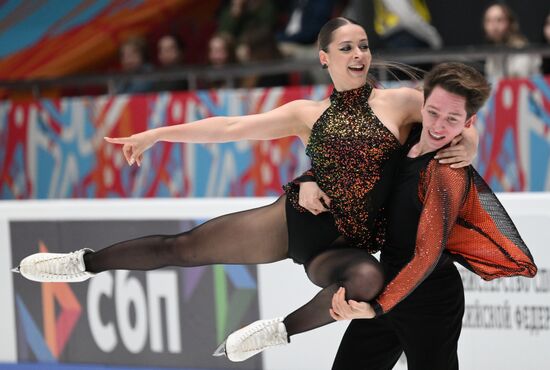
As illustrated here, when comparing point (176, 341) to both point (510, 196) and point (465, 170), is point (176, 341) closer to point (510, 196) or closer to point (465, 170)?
point (510, 196)

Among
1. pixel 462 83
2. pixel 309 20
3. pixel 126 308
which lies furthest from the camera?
pixel 309 20

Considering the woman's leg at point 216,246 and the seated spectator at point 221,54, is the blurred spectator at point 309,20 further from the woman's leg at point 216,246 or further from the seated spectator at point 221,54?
the woman's leg at point 216,246

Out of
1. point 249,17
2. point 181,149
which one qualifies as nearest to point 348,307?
point 181,149

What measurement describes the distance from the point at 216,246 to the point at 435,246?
2.78 ft

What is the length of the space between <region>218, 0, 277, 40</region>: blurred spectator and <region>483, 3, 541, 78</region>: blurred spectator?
1.90 m

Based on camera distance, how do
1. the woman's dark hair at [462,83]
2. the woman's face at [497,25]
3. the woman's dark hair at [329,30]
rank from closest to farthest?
the woman's dark hair at [462,83] → the woman's dark hair at [329,30] → the woman's face at [497,25]

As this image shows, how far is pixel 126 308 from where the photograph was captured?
5469 millimetres

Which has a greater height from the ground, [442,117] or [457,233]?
[442,117]

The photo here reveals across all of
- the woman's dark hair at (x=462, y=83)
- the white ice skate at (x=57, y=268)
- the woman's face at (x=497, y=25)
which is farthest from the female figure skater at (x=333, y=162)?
the woman's face at (x=497, y=25)

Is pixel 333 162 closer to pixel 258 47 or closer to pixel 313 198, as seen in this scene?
pixel 313 198

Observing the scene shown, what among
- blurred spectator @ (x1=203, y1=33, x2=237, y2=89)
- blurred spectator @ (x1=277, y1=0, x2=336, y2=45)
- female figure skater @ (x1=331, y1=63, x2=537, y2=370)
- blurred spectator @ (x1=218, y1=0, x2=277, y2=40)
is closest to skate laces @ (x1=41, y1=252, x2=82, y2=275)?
female figure skater @ (x1=331, y1=63, x2=537, y2=370)

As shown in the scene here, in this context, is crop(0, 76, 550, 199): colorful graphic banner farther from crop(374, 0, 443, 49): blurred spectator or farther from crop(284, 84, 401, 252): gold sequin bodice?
crop(284, 84, 401, 252): gold sequin bodice

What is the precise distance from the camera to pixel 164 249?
385 cm

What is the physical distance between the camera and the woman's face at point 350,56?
3.52 metres
